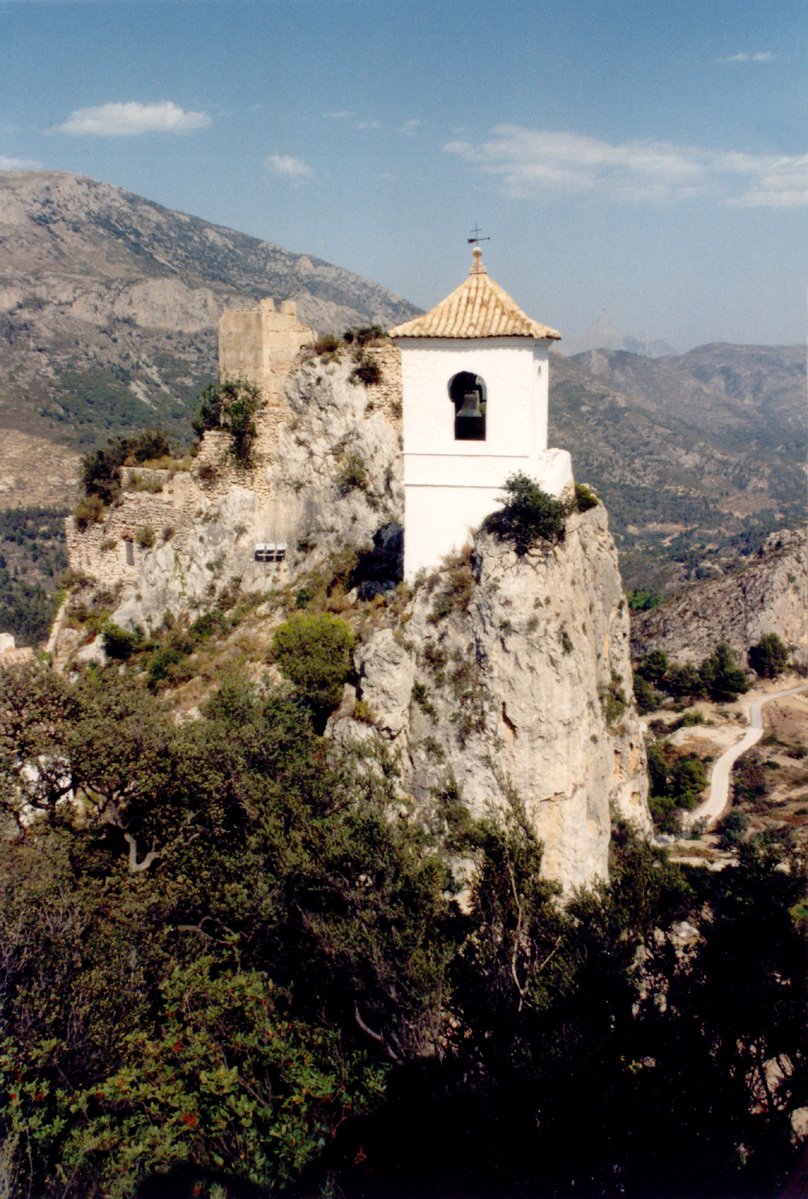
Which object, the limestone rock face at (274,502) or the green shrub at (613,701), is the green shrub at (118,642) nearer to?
Result: the limestone rock face at (274,502)

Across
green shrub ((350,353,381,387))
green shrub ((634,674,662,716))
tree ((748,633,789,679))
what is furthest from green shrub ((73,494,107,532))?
tree ((748,633,789,679))

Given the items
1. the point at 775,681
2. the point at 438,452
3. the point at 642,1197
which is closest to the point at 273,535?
the point at 438,452

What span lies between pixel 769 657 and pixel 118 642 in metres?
57.9

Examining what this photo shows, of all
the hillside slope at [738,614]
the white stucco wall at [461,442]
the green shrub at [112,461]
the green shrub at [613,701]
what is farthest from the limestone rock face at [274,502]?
the hillside slope at [738,614]

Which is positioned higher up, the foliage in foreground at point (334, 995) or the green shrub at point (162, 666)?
the green shrub at point (162, 666)

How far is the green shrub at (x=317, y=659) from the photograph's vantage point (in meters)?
18.3

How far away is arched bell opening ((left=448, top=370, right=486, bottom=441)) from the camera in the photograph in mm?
19406

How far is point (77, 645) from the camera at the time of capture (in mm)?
25297

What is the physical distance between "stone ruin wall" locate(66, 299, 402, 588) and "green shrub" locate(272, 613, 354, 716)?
267 inches

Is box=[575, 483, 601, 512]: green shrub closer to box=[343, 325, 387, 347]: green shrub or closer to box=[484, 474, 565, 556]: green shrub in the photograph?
box=[484, 474, 565, 556]: green shrub

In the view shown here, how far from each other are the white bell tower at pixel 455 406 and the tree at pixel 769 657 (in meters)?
57.5

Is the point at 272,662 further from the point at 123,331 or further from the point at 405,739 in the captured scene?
the point at 123,331

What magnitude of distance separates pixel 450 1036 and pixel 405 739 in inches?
244

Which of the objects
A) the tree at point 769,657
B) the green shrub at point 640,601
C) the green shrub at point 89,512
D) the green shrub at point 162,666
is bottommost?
the tree at point 769,657
